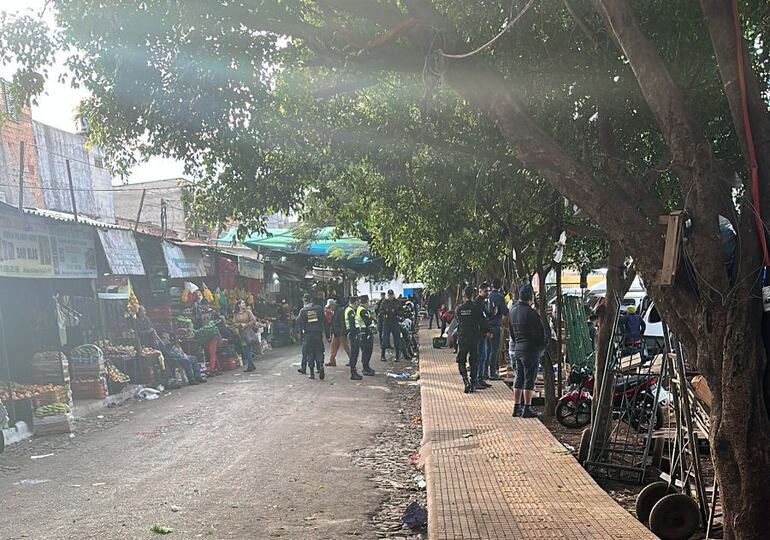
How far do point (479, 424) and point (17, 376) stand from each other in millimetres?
7771

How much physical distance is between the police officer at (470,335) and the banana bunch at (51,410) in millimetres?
6557

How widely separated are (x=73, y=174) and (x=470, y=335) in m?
14.8

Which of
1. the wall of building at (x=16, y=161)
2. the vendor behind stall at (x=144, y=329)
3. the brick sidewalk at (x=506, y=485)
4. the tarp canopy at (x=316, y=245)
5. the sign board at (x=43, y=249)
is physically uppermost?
the wall of building at (x=16, y=161)

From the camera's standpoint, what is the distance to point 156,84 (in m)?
7.86

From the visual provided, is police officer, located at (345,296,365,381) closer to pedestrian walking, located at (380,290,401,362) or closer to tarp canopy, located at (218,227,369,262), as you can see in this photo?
pedestrian walking, located at (380,290,401,362)

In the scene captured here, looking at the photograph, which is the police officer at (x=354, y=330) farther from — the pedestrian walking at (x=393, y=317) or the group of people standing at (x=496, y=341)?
the pedestrian walking at (x=393, y=317)

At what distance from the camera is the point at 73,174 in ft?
71.5

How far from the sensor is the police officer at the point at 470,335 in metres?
12.9

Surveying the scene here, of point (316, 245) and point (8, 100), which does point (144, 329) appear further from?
point (316, 245)

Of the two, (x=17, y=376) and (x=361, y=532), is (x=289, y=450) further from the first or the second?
(x=17, y=376)

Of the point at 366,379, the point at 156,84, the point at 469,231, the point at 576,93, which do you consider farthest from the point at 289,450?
the point at 469,231

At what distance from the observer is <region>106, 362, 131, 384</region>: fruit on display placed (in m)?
13.7

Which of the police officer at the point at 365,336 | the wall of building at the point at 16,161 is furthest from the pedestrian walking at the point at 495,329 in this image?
the wall of building at the point at 16,161

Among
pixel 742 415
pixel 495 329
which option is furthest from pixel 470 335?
pixel 742 415
